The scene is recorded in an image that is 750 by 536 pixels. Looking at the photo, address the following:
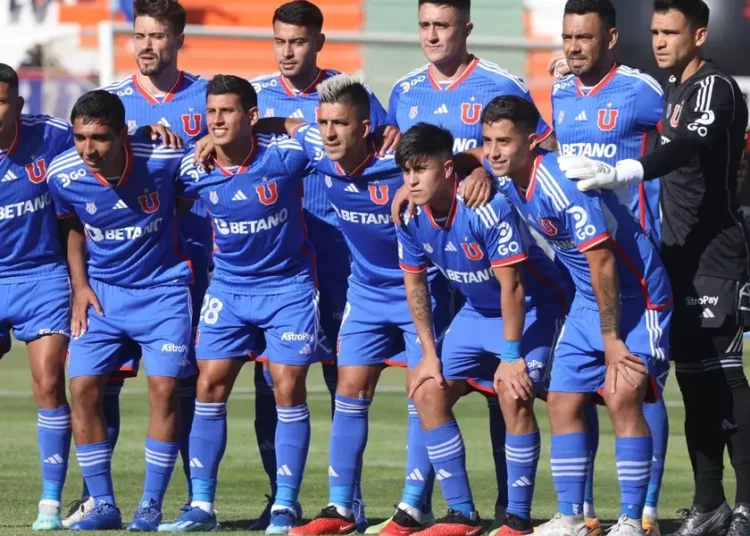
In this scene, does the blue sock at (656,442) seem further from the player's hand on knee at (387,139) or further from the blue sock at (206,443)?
the blue sock at (206,443)

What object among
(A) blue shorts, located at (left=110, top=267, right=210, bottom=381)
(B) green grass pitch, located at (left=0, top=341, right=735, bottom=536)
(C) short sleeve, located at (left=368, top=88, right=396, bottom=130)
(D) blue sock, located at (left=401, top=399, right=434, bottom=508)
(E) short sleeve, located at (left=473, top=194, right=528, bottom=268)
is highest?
(C) short sleeve, located at (left=368, top=88, right=396, bottom=130)

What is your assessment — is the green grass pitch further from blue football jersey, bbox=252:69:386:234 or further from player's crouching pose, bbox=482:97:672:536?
blue football jersey, bbox=252:69:386:234

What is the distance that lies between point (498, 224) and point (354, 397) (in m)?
1.24

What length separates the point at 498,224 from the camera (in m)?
7.05

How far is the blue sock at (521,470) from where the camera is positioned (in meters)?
7.06

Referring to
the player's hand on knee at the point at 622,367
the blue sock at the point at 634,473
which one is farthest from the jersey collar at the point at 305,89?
the blue sock at the point at 634,473

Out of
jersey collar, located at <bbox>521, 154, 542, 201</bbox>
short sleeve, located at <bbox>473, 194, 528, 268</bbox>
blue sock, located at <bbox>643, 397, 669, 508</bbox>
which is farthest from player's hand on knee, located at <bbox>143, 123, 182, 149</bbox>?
blue sock, located at <bbox>643, 397, 669, 508</bbox>

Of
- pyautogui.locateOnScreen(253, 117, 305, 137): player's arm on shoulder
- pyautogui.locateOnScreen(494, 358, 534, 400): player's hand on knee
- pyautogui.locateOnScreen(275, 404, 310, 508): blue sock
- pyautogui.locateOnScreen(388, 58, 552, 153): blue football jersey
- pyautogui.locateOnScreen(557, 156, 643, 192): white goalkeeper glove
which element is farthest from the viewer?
pyautogui.locateOnScreen(388, 58, 552, 153): blue football jersey

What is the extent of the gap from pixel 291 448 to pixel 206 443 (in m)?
0.44

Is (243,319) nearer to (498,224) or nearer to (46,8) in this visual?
(498,224)

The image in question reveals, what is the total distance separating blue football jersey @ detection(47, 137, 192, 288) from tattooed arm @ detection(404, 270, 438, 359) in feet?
3.92

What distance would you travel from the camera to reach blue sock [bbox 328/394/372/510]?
7.60 meters

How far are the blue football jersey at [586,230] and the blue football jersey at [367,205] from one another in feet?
2.66

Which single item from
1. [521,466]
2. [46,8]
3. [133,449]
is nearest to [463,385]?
[521,466]
